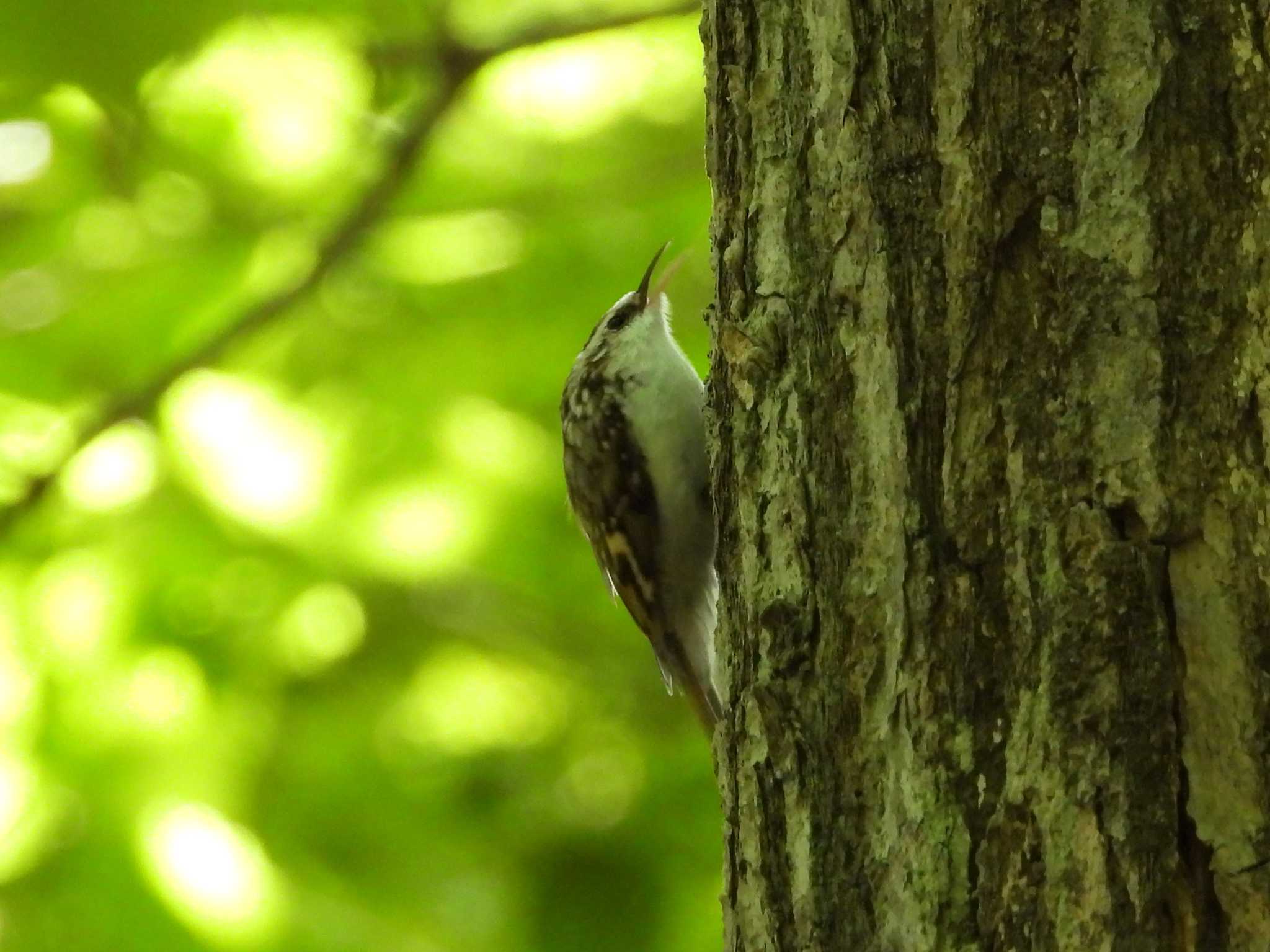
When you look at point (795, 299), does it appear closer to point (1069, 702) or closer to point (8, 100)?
point (1069, 702)

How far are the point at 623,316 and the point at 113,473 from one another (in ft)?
2.84

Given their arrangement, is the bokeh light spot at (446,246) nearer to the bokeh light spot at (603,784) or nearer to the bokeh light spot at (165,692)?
the bokeh light spot at (165,692)

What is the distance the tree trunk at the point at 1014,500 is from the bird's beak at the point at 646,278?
Result: 942mm

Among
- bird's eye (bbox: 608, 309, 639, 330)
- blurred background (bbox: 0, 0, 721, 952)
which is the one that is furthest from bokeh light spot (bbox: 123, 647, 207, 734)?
bird's eye (bbox: 608, 309, 639, 330)

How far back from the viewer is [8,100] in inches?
70.2

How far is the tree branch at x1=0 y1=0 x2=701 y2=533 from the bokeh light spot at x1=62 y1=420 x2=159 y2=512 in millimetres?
45

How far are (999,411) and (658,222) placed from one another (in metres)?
1.17

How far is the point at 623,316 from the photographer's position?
2.59 meters

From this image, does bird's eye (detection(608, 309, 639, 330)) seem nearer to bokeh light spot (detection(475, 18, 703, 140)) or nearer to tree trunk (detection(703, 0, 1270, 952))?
bokeh light spot (detection(475, 18, 703, 140))

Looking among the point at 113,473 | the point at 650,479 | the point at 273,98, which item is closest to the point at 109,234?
the point at 273,98

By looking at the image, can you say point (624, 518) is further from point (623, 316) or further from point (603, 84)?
point (603, 84)

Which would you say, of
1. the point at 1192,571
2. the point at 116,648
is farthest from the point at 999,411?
the point at 116,648

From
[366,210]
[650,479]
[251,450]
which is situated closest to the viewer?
[366,210]

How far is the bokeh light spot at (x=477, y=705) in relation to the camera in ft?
7.98
